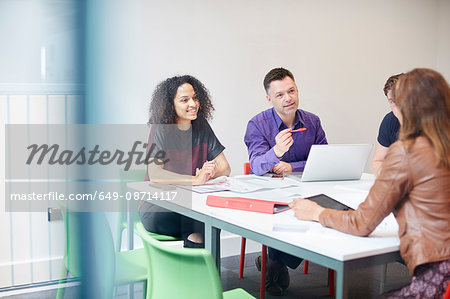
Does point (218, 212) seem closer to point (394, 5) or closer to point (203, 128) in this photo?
point (203, 128)

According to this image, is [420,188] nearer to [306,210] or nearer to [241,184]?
[306,210]

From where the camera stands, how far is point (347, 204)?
1765 mm

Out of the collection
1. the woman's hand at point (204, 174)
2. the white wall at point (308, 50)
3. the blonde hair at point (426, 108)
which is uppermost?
the white wall at point (308, 50)

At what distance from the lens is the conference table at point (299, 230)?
120 cm

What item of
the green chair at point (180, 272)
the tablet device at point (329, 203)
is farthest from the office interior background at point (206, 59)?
the tablet device at point (329, 203)

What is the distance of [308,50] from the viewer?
3613 mm

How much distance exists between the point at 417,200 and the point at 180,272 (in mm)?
621

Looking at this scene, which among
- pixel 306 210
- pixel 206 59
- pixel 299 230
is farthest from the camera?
pixel 206 59

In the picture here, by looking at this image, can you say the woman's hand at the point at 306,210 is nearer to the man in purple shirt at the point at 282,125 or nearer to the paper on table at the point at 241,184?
the paper on table at the point at 241,184

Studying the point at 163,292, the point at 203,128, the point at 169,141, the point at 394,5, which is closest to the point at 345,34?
the point at 394,5

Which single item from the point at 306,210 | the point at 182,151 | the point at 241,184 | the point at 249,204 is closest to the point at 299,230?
the point at 306,210

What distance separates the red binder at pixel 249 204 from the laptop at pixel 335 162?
494mm

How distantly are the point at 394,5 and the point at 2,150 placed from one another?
Answer: 4024mm

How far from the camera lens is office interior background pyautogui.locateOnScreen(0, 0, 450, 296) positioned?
1.44 feet
